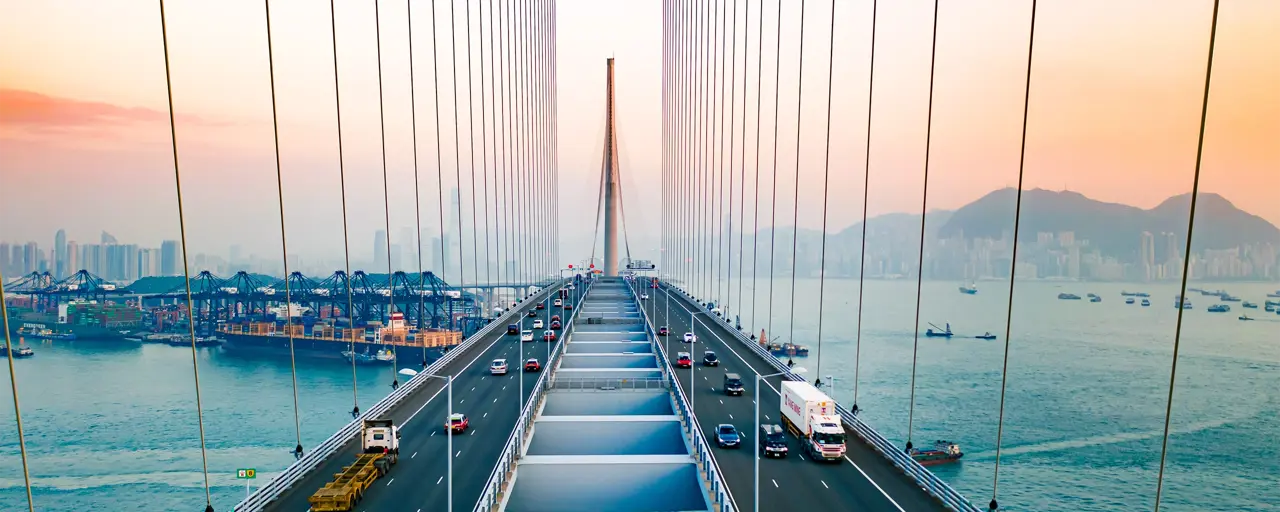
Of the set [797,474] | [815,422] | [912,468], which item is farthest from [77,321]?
[912,468]

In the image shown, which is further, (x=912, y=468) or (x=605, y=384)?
(x=605, y=384)

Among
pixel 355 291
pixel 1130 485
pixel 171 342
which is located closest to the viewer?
pixel 1130 485

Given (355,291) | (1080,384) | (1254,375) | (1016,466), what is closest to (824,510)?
(1016,466)

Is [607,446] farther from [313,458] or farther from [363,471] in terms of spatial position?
[363,471]

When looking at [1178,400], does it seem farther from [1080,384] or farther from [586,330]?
[586,330]

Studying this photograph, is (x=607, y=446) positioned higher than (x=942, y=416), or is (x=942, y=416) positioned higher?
(x=607, y=446)
